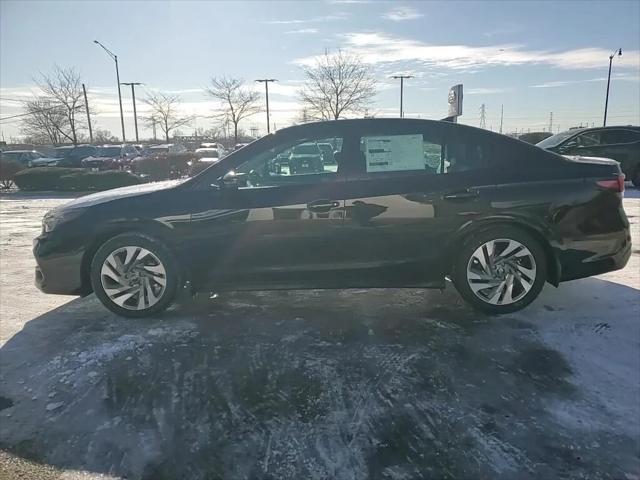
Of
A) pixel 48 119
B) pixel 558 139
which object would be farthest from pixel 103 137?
pixel 558 139

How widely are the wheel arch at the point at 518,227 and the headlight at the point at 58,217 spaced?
3.20 m

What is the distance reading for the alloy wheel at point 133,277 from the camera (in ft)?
13.1

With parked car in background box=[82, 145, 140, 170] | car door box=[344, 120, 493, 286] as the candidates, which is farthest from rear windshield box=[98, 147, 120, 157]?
car door box=[344, 120, 493, 286]

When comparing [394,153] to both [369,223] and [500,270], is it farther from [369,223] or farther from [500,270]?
[500,270]

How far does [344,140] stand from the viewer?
3.95 m

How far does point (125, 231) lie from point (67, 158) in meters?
28.6

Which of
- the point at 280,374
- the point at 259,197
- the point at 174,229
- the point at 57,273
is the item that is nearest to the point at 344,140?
the point at 259,197

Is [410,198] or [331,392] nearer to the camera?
[331,392]

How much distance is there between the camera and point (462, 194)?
384 centimetres

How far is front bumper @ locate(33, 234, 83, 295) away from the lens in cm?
403

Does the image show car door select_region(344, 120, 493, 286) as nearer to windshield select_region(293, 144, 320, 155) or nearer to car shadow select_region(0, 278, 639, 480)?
windshield select_region(293, 144, 320, 155)

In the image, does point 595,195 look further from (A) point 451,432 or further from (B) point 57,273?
(B) point 57,273

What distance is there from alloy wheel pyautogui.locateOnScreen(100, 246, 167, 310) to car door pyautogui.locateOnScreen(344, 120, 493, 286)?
165 centimetres

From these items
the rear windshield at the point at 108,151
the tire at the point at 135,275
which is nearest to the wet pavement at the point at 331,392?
the tire at the point at 135,275
